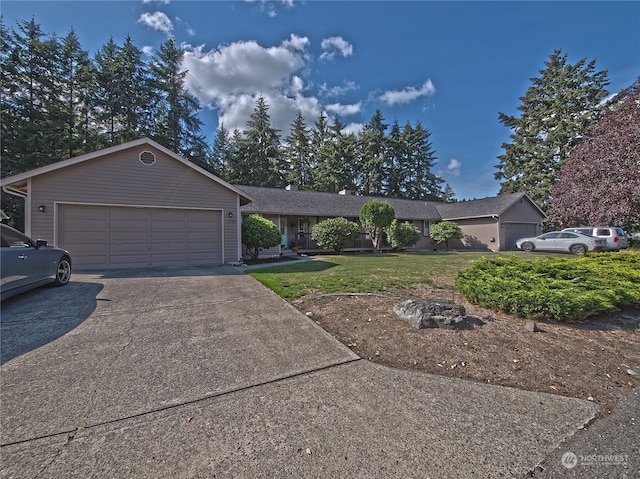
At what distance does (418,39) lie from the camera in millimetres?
9469

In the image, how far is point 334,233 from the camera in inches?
602

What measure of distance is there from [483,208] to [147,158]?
2207 centimetres

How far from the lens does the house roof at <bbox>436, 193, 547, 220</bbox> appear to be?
19.8 metres

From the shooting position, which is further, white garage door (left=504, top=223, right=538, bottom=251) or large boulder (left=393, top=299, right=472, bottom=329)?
white garage door (left=504, top=223, right=538, bottom=251)

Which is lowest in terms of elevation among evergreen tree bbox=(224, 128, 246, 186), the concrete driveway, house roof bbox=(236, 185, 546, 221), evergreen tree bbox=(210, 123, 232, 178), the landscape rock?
the concrete driveway

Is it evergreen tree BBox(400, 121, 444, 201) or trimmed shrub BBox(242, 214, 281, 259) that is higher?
evergreen tree BBox(400, 121, 444, 201)

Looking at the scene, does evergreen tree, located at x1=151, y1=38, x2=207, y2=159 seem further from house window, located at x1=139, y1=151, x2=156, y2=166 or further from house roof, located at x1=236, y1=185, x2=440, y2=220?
house window, located at x1=139, y1=151, x2=156, y2=166

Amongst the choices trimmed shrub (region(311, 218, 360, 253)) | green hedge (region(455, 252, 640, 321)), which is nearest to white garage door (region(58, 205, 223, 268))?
trimmed shrub (region(311, 218, 360, 253))

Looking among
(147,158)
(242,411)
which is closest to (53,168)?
(147,158)

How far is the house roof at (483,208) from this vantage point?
1981 cm

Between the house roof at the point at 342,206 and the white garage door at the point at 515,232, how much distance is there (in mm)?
1583

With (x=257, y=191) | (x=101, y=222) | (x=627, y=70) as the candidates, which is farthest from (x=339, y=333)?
(x=627, y=70)

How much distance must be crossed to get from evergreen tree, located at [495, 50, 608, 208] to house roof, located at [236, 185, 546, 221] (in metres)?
9.81

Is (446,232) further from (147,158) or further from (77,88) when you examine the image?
(77,88)
